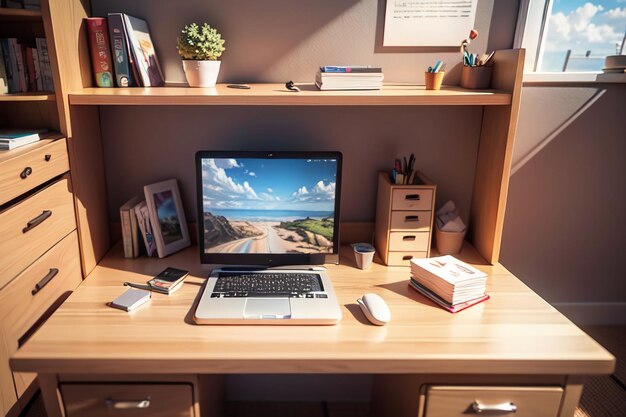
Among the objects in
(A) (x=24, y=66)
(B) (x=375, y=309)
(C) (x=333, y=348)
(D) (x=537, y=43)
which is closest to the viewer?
(C) (x=333, y=348)

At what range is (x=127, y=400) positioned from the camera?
1.08 m

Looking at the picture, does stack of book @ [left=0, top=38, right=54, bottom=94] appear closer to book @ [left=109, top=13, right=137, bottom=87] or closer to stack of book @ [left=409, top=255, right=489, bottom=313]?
book @ [left=109, top=13, right=137, bottom=87]

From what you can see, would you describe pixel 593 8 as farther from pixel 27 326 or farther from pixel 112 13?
pixel 27 326

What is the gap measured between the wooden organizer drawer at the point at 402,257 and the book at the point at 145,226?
813 millimetres

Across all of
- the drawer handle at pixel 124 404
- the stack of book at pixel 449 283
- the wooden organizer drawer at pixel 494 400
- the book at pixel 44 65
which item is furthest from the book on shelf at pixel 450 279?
the book at pixel 44 65

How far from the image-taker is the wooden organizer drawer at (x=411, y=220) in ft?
4.82

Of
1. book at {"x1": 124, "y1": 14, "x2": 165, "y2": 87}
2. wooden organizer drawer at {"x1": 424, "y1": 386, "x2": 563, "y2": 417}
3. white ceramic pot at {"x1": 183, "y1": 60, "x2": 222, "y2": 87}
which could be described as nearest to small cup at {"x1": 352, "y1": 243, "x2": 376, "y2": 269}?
wooden organizer drawer at {"x1": 424, "y1": 386, "x2": 563, "y2": 417}

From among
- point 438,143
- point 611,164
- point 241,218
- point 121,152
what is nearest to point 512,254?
point 611,164

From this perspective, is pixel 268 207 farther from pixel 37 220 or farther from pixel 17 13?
pixel 17 13

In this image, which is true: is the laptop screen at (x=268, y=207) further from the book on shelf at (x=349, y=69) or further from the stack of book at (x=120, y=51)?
the stack of book at (x=120, y=51)

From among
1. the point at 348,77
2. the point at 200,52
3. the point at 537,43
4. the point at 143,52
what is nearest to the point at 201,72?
the point at 200,52

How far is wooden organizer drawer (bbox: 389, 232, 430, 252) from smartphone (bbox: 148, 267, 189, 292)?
68 centimetres

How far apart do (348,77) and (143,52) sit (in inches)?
26.5

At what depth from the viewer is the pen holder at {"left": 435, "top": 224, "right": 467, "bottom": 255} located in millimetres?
1568
